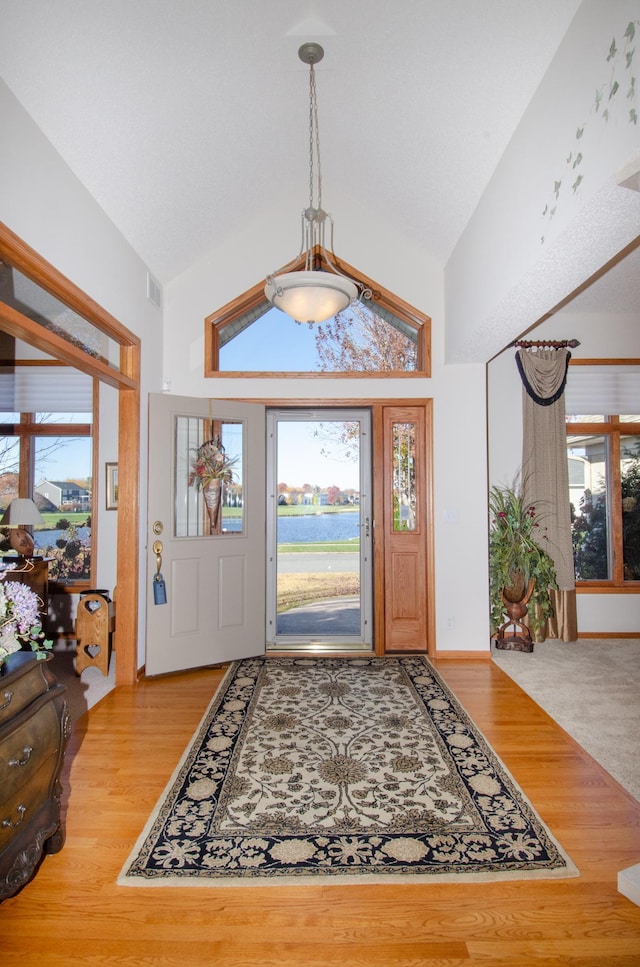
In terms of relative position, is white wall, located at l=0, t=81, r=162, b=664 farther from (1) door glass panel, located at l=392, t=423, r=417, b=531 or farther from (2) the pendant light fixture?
(1) door glass panel, located at l=392, t=423, r=417, b=531

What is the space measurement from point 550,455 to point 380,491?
1822 mm

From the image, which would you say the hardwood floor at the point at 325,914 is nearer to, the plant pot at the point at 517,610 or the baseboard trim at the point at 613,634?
the plant pot at the point at 517,610

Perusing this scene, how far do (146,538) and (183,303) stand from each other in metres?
2.12

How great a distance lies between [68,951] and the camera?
1.72 meters

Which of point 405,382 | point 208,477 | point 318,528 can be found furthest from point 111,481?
point 405,382

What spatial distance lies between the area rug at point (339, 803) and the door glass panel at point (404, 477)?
160 cm

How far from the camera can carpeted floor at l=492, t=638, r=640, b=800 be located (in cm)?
299

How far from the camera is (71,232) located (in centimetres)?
304

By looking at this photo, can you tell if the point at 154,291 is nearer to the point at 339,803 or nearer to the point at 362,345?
the point at 362,345

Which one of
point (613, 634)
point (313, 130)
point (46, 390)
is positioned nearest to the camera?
point (313, 130)

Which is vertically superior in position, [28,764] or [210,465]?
[210,465]

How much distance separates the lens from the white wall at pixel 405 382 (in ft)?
15.6

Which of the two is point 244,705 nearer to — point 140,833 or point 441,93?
point 140,833

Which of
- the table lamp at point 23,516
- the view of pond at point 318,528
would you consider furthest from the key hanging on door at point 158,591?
the table lamp at point 23,516
